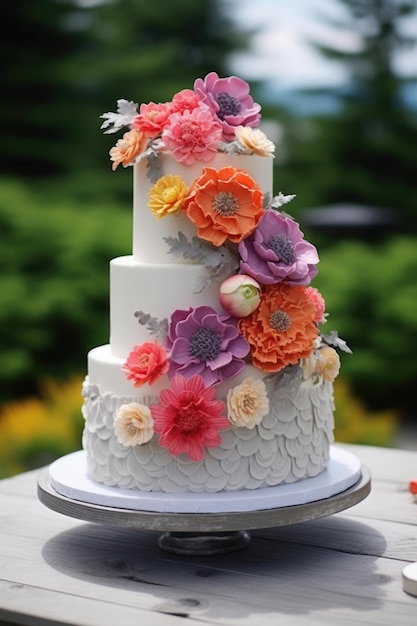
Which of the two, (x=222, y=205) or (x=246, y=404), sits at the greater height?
(x=222, y=205)

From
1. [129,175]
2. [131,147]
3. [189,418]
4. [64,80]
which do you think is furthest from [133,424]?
[64,80]

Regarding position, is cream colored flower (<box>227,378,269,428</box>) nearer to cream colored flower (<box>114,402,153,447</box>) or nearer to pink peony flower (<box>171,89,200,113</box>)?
cream colored flower (<box>114,402,153,447</box>)

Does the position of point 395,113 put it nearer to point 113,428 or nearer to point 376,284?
point 376,284

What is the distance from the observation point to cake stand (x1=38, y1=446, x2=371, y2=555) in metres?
2.02

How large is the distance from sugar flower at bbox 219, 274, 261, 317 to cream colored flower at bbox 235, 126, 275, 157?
0.28 m

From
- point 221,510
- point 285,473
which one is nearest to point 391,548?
point 285,473

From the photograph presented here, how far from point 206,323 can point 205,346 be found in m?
0.05

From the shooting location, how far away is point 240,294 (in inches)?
81.0

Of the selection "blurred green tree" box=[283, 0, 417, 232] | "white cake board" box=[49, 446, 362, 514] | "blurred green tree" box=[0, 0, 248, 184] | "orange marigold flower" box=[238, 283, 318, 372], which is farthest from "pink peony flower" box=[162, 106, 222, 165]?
"blurred green tree" box=[283, 0, 417, 232]

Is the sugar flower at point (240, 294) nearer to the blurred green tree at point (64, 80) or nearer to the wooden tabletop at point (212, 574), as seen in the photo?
the wooden tabletop at point (212, 574)

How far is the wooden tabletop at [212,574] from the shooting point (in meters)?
1.86

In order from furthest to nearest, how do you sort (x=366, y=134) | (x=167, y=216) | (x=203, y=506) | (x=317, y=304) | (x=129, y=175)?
(x=366, y=134) < (x=129, y=175) < (x=317, y=304) < (x=167, y=216) < (x=203, y=506)

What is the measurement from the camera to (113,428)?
2.18 metres

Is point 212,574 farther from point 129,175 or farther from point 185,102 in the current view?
point 129,175
